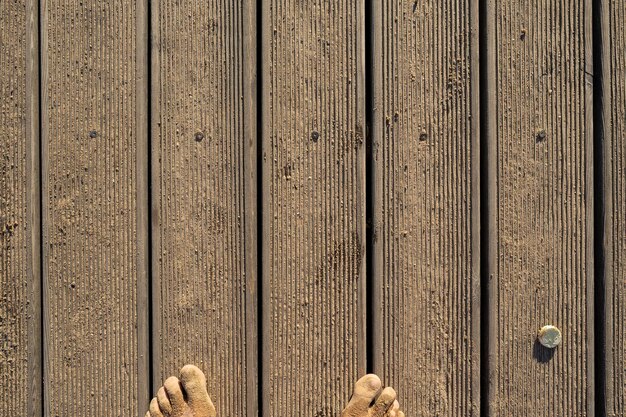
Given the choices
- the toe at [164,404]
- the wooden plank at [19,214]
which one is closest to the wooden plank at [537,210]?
the toe at [164,404]

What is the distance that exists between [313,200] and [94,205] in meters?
0.64

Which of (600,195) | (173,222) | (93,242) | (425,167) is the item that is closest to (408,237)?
(425,167)

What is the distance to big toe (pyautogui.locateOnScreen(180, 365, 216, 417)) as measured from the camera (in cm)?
126

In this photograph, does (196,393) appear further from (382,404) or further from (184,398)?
(382,404)

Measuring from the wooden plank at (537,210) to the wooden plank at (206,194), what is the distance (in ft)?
2.33

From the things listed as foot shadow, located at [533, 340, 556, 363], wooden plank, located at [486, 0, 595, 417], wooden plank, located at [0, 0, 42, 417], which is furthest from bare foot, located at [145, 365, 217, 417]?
foot shadow, located at [533, 340, 556, 363]

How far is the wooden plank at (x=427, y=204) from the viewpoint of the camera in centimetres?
129

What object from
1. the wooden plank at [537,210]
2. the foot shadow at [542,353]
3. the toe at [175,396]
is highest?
the wooden plank at [537,210]

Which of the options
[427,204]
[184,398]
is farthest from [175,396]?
[427,204]

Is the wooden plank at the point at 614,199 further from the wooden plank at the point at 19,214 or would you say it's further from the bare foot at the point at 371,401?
the wooden plank at the point at 19,214

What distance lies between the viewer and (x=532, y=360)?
1.29 m

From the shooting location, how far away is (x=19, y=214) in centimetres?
131

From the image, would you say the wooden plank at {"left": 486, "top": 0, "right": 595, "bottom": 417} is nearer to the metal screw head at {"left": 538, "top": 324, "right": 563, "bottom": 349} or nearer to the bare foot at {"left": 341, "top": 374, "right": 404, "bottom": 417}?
the metal screw head at {"left": 538, "top": 324, "right": 563, "bottom": 349}

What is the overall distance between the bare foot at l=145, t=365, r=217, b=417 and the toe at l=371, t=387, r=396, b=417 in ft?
1.49
